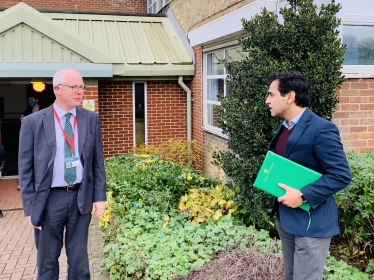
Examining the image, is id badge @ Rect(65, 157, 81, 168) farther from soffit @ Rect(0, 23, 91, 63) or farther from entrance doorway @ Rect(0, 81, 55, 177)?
entrance doorway @ Rect(0, 81, 55, 177)

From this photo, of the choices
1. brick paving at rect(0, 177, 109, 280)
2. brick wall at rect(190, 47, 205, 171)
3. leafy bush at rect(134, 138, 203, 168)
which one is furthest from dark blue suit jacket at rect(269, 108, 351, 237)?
brick wall at rect(190, 47, 205, 171)

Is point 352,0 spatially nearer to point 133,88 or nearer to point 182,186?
point 182,186

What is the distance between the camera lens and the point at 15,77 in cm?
730

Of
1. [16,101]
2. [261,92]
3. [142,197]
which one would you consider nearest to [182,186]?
[142,197]

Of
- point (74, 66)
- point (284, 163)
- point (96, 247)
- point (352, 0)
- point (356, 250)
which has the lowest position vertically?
point (96, 247)

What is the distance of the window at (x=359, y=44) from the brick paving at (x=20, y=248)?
156 inches

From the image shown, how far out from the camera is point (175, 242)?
4.08 m

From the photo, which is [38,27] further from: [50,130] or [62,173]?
[62,173]

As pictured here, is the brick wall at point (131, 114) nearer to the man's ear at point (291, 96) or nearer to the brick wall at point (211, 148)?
the brick wall at point (211, 148)

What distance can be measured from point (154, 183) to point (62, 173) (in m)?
2.44

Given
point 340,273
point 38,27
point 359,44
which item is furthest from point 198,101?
point 340,273

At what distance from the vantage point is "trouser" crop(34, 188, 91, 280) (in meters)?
3.33

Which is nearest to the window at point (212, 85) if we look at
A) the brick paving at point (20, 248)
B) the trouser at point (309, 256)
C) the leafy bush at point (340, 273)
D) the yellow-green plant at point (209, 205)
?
the yellow-green plant at point (209, 205)

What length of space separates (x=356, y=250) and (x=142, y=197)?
2.67 metres
